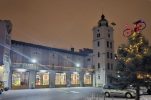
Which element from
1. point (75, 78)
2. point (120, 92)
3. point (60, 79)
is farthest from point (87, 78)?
point (120, 92)

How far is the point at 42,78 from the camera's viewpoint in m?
52.8

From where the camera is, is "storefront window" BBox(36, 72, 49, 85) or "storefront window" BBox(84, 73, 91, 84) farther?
"storefront window" BBox(84, 73, 91, 84)

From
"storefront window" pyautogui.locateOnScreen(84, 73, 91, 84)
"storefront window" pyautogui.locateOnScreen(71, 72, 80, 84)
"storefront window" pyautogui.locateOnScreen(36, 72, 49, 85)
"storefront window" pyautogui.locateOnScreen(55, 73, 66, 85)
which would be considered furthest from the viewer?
"storefront window" pyautogui.locateOnScreen(84, 73, 91, 84)

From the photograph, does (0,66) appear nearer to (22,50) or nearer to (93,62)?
(22,50)

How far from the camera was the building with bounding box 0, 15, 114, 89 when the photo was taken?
46094 millimetres

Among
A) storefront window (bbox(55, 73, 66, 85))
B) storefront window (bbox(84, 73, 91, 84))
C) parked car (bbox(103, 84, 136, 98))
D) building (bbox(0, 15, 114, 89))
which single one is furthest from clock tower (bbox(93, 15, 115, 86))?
parked car (bbox(103, 84, 136, 98))

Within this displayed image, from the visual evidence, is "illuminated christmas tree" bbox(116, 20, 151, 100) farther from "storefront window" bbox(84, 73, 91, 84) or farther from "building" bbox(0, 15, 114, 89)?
"storefront window" bbox(84, 73, 91, 84)

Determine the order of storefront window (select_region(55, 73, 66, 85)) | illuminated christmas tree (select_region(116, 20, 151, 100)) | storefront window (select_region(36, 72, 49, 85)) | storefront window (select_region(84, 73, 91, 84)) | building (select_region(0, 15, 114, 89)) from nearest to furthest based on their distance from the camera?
illuminated christmas tree (select_region(116, 20, 151, 100))
building (select_region(0, 15, 114, 89))
storefront window (select_region(36, 72, 49, 85))
storefront window (select_region(55, 73, 66, 85))
storefront window (select_region(84, 73, 91, 84))

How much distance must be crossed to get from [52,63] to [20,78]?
1144 cm

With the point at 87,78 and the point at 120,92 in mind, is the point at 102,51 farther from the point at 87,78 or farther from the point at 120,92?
the point at 120,92

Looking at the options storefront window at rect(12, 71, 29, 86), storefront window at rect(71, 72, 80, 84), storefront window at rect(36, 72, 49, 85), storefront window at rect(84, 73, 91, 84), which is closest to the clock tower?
storefront window at rect(84, 73, 91, 84)

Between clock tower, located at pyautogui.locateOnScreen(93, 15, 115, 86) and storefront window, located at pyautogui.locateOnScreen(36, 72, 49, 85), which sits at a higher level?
clock tower, located at pyautogui.locateOnScreen(93, 15, 115, 86)

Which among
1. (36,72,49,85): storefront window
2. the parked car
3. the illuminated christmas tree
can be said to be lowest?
the parked car

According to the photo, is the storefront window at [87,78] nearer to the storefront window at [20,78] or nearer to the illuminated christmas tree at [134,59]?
the storefront window at [20,78]
